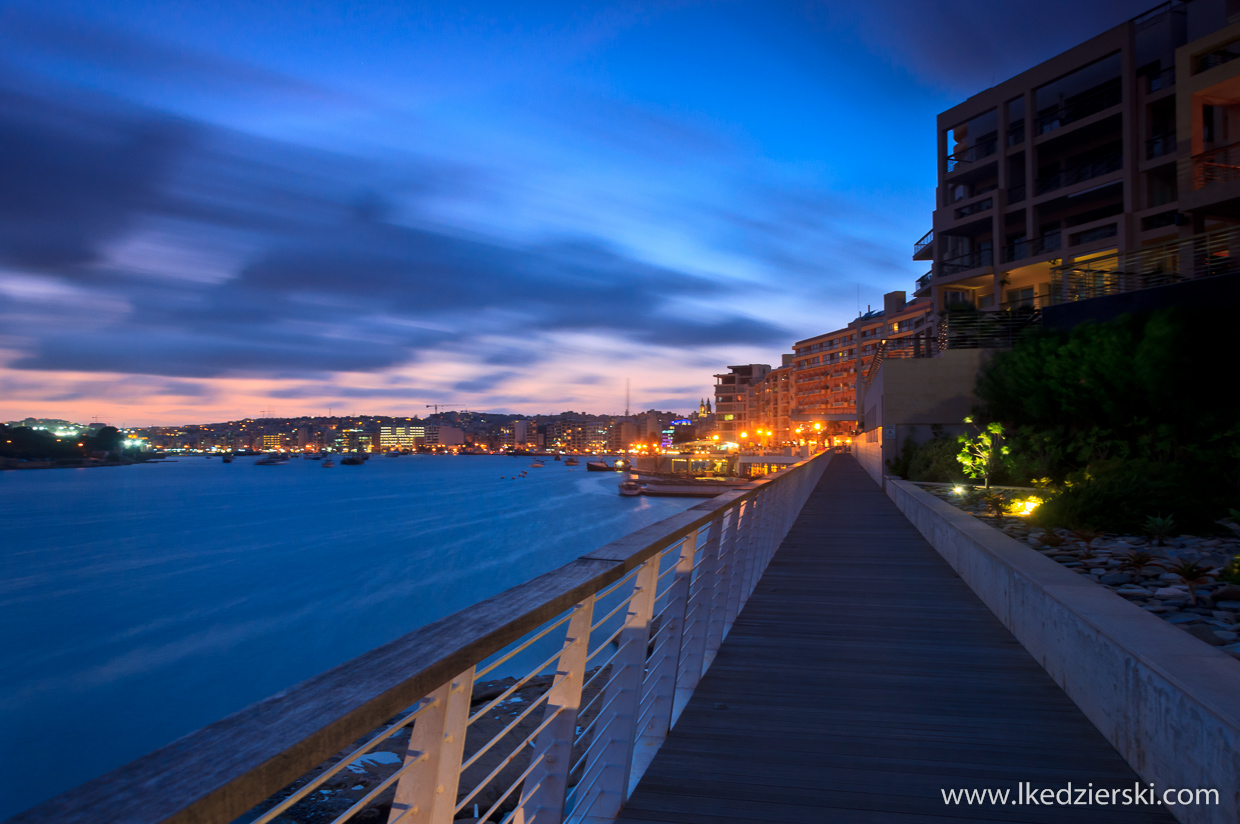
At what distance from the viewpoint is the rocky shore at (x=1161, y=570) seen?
423 centimetres

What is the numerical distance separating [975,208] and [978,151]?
2.92 m

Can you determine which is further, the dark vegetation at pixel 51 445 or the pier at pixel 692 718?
the dark vegetation at pixel 51 445

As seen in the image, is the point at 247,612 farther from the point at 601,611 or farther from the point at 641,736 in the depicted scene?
the point at 641,736

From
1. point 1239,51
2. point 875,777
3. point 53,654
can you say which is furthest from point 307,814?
point 1239,51

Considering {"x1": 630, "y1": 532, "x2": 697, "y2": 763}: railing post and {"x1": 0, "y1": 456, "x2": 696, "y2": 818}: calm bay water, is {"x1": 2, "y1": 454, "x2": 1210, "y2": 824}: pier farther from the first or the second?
{"x1": 0, "y1": 456, "x2": 696, "y2": 818}: calm bay water

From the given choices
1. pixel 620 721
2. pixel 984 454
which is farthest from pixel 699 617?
pixel 984 454

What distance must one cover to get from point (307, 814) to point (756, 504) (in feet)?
32.4

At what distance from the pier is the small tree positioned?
7730 mm

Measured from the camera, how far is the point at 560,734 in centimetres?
215

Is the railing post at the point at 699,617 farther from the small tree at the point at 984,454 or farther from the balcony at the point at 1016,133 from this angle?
the balcony at the point at 1016,133

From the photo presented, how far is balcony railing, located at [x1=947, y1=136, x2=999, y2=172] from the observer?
3241cm

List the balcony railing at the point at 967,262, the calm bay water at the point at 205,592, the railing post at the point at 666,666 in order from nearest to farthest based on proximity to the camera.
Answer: the railing post at the point at 666,666 → the calm bay water at the point at 205,592 → the balcony railing at the point at 967,262

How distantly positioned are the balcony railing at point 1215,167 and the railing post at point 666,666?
21.7 m

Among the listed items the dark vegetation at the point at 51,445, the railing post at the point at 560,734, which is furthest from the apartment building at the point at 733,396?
the dark vegetation at the point at 51,445
